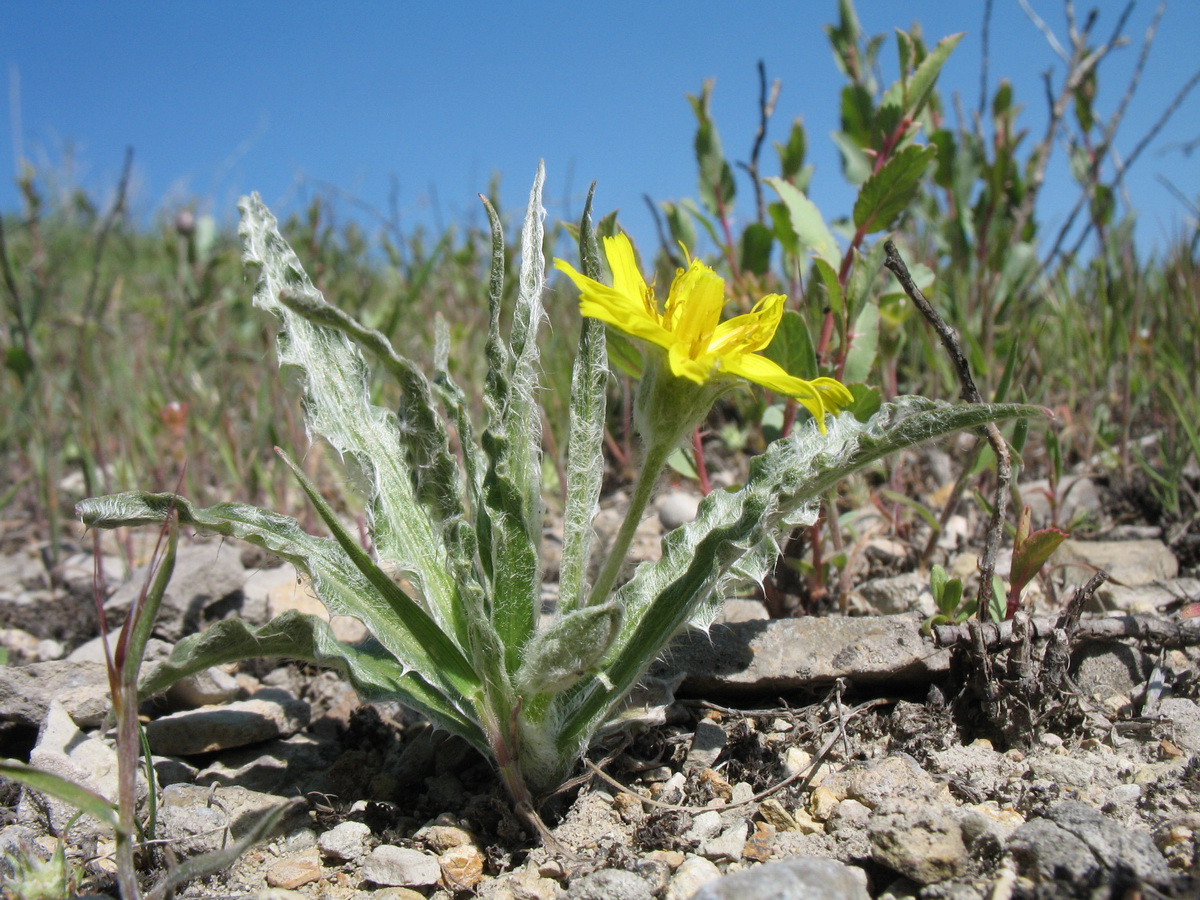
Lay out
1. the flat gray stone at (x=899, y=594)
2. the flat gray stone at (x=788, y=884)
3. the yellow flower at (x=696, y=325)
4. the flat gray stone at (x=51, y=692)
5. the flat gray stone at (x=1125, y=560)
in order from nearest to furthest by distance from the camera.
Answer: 1. the flat gray stone at (x=788, y=884)
2. the yellow flower at (x=696, y=325)
3. the flat gray stone at (x=51, y=692)
4. the flat gray stone at (x=899, y=594)
5. the flat gray stone at (x=1125, y=560)

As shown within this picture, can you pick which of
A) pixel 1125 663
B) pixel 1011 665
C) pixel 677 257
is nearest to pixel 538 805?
pixel 1011 665

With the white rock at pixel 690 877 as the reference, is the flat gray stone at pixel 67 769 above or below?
above

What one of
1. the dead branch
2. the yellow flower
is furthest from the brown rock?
the dead branch

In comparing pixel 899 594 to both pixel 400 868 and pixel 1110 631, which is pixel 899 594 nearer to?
pixel 1110 631

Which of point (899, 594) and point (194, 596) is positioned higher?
point (194, 596)

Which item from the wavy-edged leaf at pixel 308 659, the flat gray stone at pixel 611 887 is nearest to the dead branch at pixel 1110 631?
the flat gray stone at pixel 611 887

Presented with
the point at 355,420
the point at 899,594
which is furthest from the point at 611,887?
the point at 899,594

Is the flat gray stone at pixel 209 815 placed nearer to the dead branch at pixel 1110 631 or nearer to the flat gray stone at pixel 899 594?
the dead branch at pixel 1110 631
